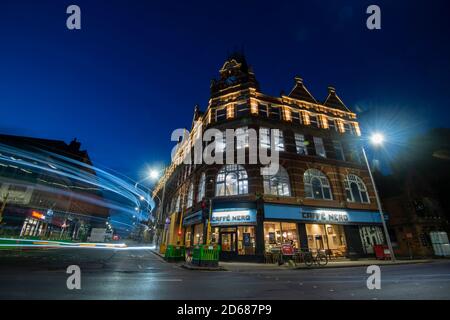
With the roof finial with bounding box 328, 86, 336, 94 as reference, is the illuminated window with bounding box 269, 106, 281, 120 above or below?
below

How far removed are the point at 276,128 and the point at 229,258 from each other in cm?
1479

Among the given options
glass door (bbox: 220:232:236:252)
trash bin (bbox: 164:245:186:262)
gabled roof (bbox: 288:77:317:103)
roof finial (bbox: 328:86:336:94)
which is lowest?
trash bin (bbox: 164:245:186:262)

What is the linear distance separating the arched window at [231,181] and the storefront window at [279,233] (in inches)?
163

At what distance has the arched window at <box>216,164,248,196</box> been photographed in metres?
21.2

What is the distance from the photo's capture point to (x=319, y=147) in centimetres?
2572

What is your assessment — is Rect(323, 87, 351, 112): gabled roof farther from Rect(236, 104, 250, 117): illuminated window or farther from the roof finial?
Rect(236, 104, 250, 117): illuminated window

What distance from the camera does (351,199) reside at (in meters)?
24.1

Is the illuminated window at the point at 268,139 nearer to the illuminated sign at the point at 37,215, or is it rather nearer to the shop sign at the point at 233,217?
the shop sign at the point at 233,217

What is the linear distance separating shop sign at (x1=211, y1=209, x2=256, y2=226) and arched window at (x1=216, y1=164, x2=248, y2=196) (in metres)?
1.96

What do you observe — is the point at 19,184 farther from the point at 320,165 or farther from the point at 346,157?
the point at 346,157

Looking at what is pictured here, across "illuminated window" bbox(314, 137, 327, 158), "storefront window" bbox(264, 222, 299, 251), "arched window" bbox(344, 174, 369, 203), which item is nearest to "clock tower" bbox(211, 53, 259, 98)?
"illuminated window" bbox(314, 137, 327, 158)

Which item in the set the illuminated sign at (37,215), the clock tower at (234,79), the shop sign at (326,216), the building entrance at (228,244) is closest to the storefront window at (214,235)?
the building entrance at (228,244)

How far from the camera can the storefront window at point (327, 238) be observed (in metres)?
21.0
